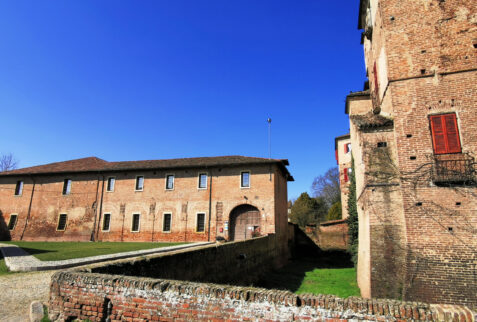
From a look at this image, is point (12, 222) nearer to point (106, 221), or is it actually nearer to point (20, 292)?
point (106, 221)

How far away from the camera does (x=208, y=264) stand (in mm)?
10016

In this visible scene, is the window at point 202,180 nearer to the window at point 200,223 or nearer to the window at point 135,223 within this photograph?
the window at point 200,223

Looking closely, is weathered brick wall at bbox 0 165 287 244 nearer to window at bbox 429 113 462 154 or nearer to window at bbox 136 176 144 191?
window at bbox 136 176 144 191

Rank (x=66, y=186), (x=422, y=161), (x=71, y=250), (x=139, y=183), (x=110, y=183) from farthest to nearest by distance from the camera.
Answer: (x=66, y=186) < (x=110, y=183) < (x=139, y=183) < (x=71, y=250) < (x=422, y=161)

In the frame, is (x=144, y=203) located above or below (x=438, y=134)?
below

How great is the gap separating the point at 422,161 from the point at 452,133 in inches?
56.1

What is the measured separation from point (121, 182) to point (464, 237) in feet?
80.6

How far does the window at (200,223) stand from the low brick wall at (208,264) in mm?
6794

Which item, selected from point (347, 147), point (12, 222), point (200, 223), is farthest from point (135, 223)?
point (347, 147)

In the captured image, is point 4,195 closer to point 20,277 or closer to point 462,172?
point 20,277

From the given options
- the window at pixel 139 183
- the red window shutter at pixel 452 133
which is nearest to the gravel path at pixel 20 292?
the red window shutter at pixel 452 133

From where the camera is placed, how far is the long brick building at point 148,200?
22250 millimetres

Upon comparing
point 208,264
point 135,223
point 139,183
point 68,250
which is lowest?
point 208,264

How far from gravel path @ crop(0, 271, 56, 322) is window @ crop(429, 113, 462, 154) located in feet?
40.6
